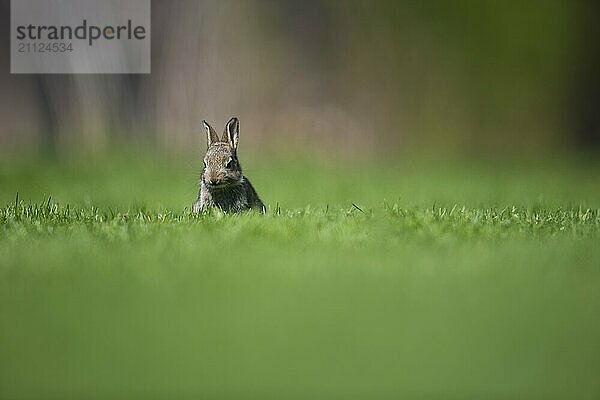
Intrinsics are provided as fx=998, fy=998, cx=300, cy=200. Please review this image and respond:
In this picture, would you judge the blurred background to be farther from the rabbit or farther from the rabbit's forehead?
the rabbit's forehead

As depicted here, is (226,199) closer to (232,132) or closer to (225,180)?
(225,180)

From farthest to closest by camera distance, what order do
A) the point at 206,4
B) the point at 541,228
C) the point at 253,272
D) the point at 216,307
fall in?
the point at 206,4 < the point at 541,228 < the point at 253,272 < the point at 216,307

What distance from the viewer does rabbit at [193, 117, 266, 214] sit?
233 inches

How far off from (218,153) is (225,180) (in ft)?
0.63

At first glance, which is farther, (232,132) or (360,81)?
(360,81)

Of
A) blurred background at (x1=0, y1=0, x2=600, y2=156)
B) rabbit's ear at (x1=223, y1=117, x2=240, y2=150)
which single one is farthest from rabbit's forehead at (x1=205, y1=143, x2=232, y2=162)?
blurred background at (x1=0, y1=0, x2=600, y2=156)

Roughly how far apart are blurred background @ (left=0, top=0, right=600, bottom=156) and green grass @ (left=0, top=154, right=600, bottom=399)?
22.3ft

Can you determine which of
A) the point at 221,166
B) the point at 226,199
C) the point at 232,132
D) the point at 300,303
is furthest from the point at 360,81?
the point at 300,303

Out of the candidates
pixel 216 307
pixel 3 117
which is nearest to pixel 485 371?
pixel 216 307

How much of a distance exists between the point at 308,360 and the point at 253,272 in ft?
3.30

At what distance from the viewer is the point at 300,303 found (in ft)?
13.2

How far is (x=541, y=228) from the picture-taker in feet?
18.7

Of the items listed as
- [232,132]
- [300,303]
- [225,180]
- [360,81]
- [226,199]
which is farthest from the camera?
[360,81]

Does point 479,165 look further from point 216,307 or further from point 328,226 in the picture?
point 216,307
